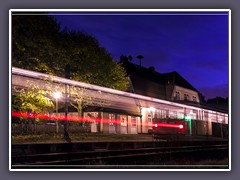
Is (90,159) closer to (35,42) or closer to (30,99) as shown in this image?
(30,99)

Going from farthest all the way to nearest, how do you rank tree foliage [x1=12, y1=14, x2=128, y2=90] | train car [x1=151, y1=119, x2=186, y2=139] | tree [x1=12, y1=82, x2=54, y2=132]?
train car [x1=151, y1=119, x2=186, y2=139] < tree foliage [x1=12, y1=14, x2=128, y2=90] < tree [x1=12, y1=82, x2=54, y2=132]

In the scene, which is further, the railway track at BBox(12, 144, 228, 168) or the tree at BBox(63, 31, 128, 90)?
the tree at BBox(63, 31, 128, 90)

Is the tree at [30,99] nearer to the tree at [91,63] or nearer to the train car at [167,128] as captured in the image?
the tree at [91,63]

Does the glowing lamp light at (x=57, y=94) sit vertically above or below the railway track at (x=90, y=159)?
above

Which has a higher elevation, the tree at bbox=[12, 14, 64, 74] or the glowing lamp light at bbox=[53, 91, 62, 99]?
the tree at bbox=[12, 14, 64, 74]

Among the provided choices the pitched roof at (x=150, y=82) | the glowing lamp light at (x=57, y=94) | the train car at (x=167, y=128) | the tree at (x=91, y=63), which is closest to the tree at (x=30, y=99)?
the glowing lamp light at (x=57, y=94)

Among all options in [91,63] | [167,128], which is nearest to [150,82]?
[91,63]

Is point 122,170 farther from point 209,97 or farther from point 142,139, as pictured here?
point 142,139

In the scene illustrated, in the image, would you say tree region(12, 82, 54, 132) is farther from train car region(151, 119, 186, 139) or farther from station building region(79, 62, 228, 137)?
train car region(151, 119, 186, 139)

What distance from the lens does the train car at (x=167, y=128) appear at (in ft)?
39.8

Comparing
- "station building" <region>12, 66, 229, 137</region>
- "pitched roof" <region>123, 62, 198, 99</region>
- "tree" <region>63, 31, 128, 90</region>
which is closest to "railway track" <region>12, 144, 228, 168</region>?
"station building" <region>12, 66, 229, 137</region>

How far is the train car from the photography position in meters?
12.1
